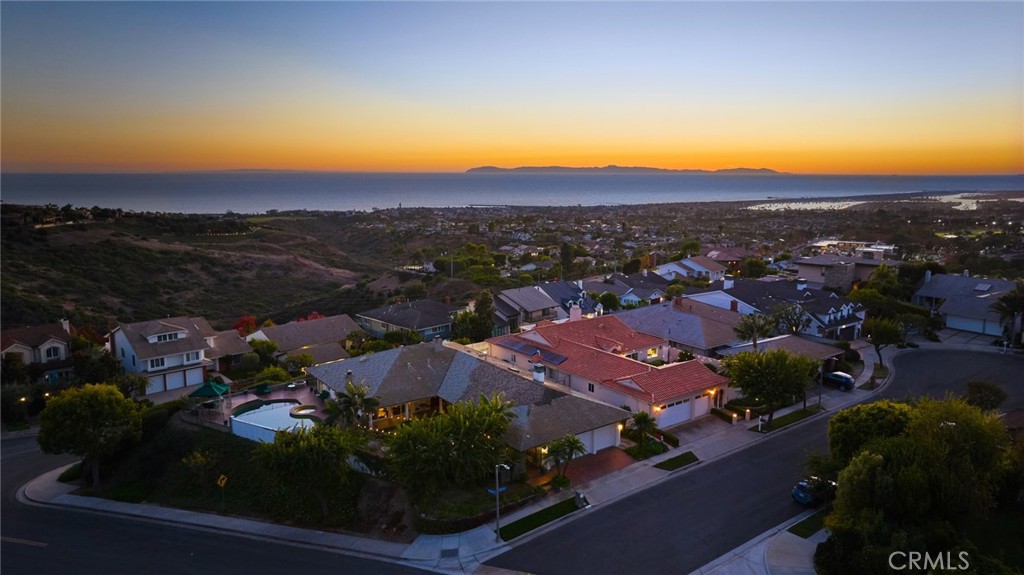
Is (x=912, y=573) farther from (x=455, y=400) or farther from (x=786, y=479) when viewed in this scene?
(x=455, y=400)

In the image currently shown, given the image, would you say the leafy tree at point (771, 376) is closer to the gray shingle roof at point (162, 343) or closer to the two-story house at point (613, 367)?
the two-story house at point (613, 367)

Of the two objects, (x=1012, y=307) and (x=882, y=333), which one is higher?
(x=1012, y=307)

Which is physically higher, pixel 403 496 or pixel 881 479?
pixel 881 479

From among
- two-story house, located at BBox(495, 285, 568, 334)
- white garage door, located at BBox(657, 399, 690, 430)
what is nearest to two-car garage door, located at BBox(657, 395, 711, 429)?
white garage door, located at BBox(657, 399, 690, 430)

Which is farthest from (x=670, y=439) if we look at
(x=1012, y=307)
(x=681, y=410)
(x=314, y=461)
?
(x=1012, y=307)

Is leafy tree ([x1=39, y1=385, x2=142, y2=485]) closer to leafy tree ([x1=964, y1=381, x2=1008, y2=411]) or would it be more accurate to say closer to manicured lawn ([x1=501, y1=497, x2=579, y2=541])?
manicured lawn ([x1=501, y1=497, x2=579, y2=541])

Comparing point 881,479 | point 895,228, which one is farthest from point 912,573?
point 895,228

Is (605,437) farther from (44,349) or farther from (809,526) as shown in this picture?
(44,349)

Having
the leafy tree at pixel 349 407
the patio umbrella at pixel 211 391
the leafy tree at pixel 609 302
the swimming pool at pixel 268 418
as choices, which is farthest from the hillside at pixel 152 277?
the leafy tree at pixel 349 407
